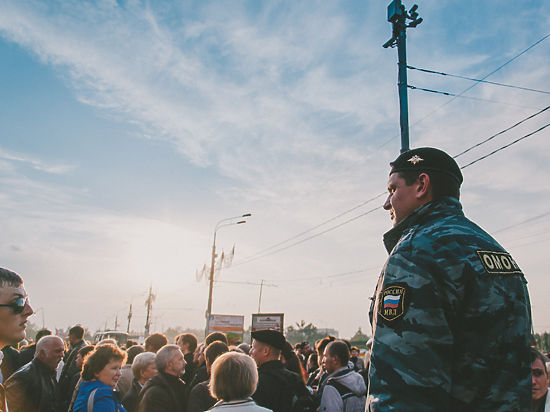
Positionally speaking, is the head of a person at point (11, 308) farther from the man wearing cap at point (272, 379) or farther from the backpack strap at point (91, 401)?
the man wearing cap at point (272, 379)

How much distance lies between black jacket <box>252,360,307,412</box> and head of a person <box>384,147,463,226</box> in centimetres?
325

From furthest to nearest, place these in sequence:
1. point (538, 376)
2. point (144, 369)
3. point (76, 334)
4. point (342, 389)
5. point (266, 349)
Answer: point (76, 334), point (144, 369), point (342, 389), point (266, 349), point (538, 376)

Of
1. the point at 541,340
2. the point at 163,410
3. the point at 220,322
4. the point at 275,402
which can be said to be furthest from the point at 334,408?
the point at 541,340

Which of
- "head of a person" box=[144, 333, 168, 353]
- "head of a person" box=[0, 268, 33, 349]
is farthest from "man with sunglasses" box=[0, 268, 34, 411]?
"head of a person" box=[144, 333, 168, 353]

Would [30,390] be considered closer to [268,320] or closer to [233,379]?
[233,379]

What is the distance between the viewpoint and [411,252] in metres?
1.67

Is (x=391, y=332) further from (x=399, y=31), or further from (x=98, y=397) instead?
(x=399, y=31)

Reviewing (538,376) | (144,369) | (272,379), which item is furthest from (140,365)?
(538,376)

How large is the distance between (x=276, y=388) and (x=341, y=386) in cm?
109

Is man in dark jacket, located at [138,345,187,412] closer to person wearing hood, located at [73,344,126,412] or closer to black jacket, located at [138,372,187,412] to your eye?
black jacket, located at [138,372,187,412]

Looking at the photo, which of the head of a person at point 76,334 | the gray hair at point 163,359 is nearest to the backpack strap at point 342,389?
the gray hair at point 163,359

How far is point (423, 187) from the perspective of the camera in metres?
2.00

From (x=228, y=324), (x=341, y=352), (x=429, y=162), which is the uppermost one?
(x=429, y=162)

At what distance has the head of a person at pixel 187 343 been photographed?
307 inches
